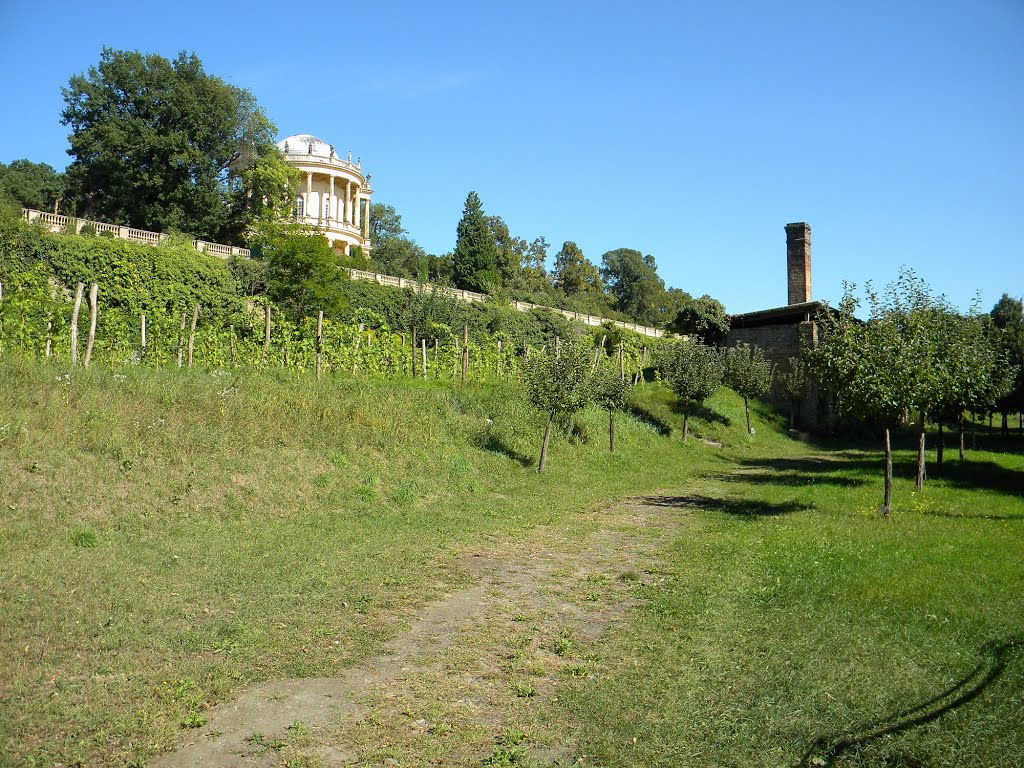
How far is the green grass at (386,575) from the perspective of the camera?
207 inches

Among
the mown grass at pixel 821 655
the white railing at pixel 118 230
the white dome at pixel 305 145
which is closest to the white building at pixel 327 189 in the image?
the white dome at pixel 305 145

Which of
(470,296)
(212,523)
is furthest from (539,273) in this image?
(212,523)

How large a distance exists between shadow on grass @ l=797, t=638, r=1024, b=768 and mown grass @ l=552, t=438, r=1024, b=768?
0.01m

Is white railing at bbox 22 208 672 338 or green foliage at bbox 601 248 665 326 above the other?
green foliage at bbox 601 248 665 326

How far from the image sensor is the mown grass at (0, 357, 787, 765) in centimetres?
568

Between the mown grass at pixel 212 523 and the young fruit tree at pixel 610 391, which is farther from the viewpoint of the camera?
the young fruit tree at pixel 610 391

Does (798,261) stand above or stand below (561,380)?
above

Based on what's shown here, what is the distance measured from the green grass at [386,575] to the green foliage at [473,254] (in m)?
35.2

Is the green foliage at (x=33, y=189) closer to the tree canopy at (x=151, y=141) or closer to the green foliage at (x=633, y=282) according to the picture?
the tree canopy at (x=151, y=141)

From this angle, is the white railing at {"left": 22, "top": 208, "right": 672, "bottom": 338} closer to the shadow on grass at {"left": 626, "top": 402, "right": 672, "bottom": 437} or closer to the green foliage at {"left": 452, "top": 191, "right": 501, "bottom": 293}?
the green foliage at {"left": 452, "top": 191, "right": 501, "bottom": 293}

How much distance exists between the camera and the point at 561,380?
1930 centimetres

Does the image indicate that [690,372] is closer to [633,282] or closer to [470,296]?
[470,296]

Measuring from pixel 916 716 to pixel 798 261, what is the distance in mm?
41500

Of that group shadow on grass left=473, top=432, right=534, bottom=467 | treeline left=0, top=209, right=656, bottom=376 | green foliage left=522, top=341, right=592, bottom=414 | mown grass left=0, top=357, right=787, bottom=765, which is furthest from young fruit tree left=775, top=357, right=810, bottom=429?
shadow on grass left=473, top=432, right=534, bottom=467
